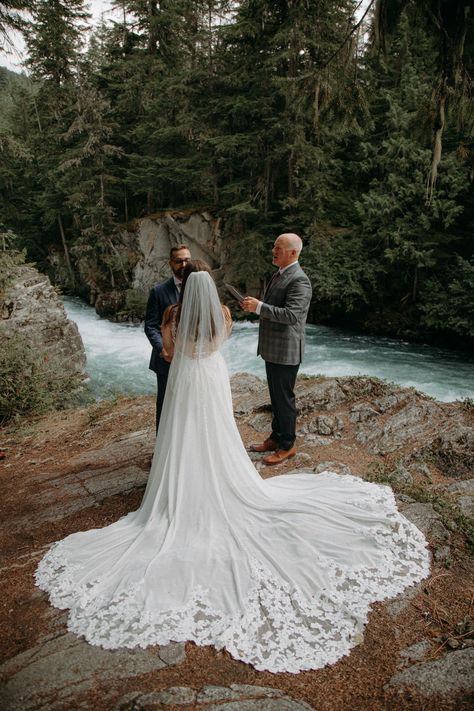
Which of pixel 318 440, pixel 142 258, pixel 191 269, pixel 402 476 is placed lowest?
pixel 318 440

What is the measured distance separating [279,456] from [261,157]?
629 inches

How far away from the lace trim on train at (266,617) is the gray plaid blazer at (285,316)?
2152mm

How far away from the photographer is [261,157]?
17859 millimetres

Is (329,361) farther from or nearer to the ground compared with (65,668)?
nearer to the ground

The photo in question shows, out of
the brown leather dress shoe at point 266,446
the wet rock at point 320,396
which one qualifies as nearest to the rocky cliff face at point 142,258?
the wet rock at point 320,396

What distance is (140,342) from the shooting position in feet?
52.7

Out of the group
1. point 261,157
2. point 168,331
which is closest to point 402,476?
point 168,331

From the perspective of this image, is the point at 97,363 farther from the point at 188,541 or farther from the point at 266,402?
the point at 188,541

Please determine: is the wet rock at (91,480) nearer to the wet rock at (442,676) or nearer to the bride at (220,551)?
the bride at (220,551)

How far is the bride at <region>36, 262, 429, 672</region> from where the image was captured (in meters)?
2.43

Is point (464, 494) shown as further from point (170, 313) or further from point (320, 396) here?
point (170, 313)

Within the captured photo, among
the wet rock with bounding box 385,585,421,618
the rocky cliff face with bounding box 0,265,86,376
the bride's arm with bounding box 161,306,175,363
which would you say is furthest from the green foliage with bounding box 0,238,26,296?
the wet rock with bounding box 385,585,421,618

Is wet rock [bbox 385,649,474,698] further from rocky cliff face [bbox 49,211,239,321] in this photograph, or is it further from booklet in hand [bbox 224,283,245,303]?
rocky cliff face [bbox 49,211,239,321]

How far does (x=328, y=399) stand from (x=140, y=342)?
11061mm
